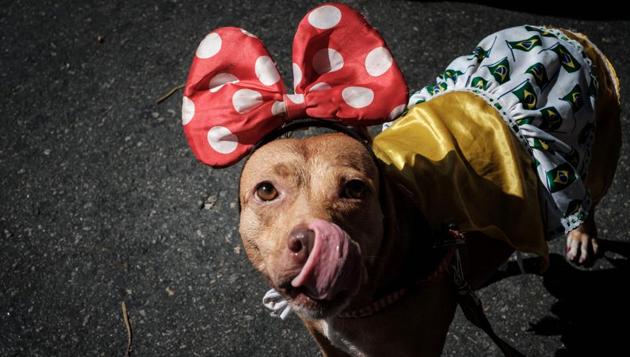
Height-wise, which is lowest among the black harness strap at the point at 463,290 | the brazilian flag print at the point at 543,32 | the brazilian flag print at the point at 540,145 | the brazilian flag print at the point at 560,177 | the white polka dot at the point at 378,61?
the black harness strap at the point at 463,290

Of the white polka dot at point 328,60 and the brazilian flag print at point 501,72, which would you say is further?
the brazilian flag print at point 501,72

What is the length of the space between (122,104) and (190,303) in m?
1.78

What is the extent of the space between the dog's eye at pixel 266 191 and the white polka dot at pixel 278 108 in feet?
0.92

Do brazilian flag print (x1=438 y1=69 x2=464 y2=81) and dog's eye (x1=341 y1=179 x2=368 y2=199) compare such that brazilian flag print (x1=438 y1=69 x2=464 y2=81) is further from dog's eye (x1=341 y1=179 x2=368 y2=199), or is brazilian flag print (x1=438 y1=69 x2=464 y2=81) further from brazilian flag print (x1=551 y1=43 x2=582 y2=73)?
dog's eye (x1=341 y1=179 x2=368 y2=199)

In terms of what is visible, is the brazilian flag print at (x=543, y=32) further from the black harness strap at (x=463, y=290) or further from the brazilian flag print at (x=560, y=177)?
the black harness strap at (x=463, y=290)

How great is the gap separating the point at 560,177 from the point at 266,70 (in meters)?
1.41

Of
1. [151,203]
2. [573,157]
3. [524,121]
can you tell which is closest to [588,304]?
[573,157]

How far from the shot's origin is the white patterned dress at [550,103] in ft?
7.63

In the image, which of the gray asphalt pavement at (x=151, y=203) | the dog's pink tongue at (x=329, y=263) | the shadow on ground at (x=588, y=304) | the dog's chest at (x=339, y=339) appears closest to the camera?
the dog's pink tongue at (x=329, y=263)

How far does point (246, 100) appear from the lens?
1.95 m

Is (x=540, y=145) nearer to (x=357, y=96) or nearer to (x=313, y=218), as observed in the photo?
(x=357, y=96)

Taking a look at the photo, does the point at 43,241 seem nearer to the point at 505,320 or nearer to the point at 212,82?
the point at 212,82

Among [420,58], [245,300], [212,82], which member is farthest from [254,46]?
[420,58]

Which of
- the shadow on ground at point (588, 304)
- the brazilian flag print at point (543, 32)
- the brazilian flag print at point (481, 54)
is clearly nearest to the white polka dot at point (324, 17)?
the brazilian flag print at point (481, 54)
